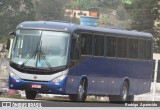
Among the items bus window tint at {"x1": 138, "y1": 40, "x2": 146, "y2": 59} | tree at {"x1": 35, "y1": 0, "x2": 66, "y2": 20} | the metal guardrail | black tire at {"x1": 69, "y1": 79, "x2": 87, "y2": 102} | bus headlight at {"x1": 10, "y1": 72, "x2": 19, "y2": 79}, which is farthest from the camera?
tree at {"x1": 35, "y1": 0, "x2": 66, "y2": 20}

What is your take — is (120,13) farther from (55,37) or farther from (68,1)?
(55,37)

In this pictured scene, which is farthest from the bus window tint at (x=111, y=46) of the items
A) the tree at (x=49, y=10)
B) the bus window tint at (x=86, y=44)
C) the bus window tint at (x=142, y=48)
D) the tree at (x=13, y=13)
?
the tree at (x=49, y=10)

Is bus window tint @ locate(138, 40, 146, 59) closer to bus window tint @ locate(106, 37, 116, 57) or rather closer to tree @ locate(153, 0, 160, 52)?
Result: bus window tint @ locate(106, 37, 116, 57)

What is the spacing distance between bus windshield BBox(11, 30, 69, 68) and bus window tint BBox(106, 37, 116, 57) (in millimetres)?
3434

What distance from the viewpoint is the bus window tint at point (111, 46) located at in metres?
26.7

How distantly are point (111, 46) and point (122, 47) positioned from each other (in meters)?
1.06

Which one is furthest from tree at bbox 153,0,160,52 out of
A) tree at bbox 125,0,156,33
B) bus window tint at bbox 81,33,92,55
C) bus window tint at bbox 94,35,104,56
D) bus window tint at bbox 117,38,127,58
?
bus window tint at bbox 81,33,92,55

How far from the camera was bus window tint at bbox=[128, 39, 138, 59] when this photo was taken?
28.6 m

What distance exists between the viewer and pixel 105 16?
17662 cm

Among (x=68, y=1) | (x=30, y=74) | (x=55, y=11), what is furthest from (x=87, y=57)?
(x=68, y=1)

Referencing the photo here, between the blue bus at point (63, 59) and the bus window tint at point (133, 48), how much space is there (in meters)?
1.14

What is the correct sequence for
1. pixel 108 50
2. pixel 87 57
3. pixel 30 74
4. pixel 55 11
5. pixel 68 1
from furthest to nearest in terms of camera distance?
pixel 68 1, pixel 55 11, pixel 108 50, pixel 87 57, pixel 30 74

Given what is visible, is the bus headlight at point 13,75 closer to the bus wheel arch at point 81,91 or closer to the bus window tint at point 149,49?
the bus wheel arch at point 81,91

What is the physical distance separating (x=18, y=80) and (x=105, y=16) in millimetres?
153779
